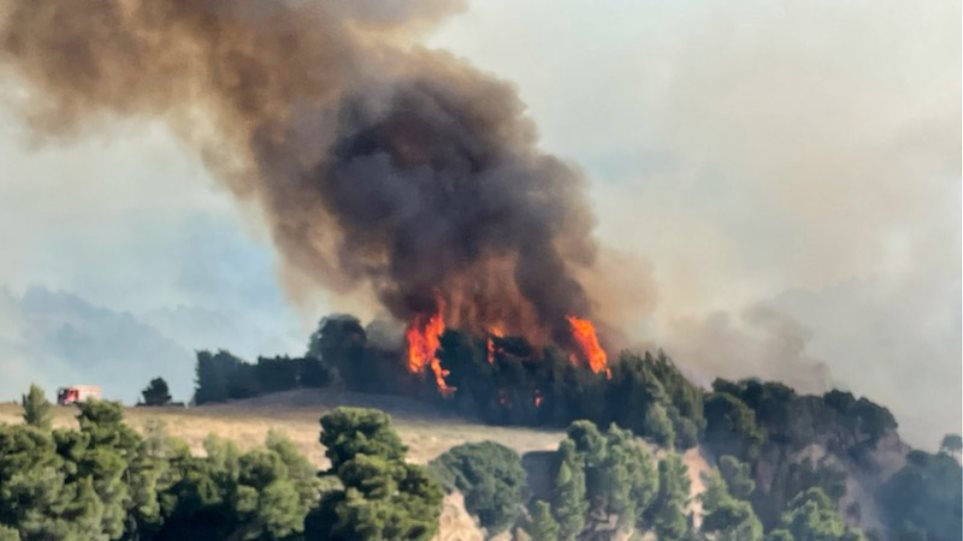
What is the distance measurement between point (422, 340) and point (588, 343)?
15424mm

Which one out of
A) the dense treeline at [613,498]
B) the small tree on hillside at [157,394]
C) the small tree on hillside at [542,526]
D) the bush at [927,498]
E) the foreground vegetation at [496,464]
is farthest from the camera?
the bush at [927,498]

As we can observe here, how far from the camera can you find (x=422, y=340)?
12575 cm

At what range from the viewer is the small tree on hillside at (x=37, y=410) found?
70.7 meters

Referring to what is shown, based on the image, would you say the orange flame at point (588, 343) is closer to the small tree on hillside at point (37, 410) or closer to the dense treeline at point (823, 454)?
the dense treeline at point (823, 454)

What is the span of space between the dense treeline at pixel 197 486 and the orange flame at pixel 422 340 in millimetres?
42006

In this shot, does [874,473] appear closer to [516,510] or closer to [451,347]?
[451,347]

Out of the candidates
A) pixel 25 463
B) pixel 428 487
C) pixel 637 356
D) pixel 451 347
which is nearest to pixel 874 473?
pixel 637 356

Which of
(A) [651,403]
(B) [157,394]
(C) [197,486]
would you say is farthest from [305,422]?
(C) [197,486]

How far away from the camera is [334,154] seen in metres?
125

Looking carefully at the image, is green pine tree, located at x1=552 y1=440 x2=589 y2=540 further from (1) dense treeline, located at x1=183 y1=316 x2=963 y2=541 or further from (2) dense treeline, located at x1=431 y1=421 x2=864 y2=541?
(1) dense treeline, located at x1=183 y1=316 x2=963 y2=541

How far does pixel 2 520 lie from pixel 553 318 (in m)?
70.2

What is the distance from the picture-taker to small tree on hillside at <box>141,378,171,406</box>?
11669 cm

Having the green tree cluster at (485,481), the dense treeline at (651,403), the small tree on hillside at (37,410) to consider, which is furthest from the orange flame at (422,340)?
the small tree on hillside at (37,410)

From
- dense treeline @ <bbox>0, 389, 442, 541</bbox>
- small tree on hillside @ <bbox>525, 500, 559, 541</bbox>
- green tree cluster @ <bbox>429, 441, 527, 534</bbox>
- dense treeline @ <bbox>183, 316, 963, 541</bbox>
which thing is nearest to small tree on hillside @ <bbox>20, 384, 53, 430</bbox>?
dense treeline @ <bbox>0, 389, 442, 541</bbox>
